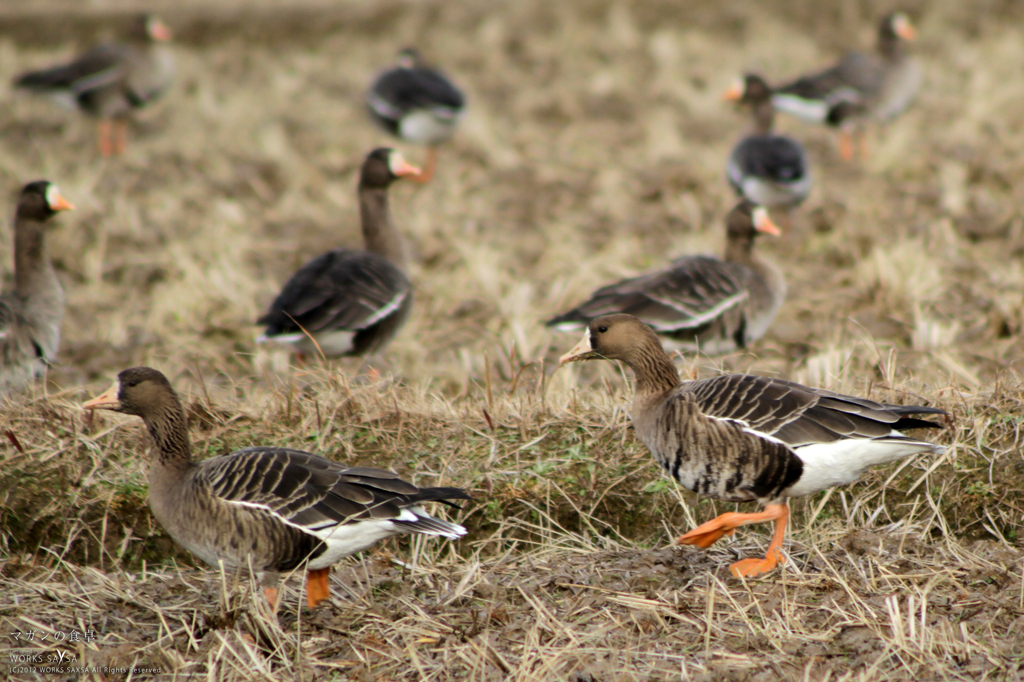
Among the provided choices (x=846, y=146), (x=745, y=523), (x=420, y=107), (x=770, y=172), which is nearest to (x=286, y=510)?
(x=745, y=523)

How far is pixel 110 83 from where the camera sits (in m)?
13.0

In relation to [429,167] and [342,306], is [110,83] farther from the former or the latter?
[342,306]

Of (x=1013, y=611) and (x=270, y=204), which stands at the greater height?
(x=1013, y=611)

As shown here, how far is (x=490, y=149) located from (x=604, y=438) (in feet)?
23.7

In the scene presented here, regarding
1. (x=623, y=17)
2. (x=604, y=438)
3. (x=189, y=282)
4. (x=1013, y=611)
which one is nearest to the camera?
(x=1013, y=611)

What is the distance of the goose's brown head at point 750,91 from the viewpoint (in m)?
11.5

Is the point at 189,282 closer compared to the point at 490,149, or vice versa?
the point at 189,282

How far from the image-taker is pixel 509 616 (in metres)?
4.42

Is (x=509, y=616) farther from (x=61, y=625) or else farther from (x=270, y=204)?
(x=270, y=204)

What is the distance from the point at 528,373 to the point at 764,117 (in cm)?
591

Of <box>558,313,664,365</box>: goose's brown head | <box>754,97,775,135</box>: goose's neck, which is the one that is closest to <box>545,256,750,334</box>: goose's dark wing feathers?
<box>558,313,664,365</box>: goose's brown head

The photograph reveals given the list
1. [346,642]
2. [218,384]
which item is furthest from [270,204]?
[346,642]

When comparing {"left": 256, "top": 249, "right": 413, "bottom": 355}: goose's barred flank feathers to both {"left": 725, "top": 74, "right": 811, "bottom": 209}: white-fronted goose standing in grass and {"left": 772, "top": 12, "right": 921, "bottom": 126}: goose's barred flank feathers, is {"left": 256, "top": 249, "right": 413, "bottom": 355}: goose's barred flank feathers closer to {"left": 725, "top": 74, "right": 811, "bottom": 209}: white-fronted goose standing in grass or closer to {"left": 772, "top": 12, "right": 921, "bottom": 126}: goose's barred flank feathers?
{"left": 725, "top": 74, "right": 811, "bottom": 209}: white-fronted goose standing in grass

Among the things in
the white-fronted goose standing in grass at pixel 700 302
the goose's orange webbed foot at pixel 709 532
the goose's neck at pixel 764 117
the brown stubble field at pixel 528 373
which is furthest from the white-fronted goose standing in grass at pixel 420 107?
the goose's orange webbed foot at pixel 709 532
